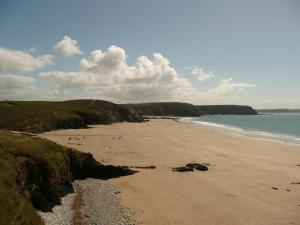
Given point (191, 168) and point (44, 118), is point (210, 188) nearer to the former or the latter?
point (191, 168)

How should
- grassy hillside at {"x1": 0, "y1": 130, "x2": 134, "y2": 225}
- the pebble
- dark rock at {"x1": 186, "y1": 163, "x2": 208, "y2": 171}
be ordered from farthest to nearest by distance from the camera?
dark rock at {"x1": 186, "y1": 163, "x2": 208, "y2": 171} → the pebble → grassy hillside at {"x1": 0, "y1": 130, "x2": 134, "y2": 225}

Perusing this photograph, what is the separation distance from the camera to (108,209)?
25.0 meters

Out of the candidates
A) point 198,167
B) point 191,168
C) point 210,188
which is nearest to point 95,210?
point 210,188

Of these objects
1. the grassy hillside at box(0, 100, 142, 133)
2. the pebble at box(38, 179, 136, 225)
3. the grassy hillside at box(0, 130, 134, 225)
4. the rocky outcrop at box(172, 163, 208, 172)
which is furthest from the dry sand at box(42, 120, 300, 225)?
the grassy hillside at box(0, 100, 142, 133)

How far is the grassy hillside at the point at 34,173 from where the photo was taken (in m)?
18.8

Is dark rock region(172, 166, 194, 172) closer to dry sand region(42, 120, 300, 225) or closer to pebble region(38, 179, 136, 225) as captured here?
dry sand region(42, 120, 300, 225)

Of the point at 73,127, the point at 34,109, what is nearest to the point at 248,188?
the point at 73,127

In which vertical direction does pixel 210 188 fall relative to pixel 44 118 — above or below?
below

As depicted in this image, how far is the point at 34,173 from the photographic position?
81.9ft

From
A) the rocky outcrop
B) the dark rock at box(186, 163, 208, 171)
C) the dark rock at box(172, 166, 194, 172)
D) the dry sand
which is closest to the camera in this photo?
the dry sand

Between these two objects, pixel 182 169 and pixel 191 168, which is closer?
pixel 182 169

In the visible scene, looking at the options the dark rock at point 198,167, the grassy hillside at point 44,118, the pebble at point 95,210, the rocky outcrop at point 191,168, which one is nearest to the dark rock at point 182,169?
the rocky outcrop at point 191,168

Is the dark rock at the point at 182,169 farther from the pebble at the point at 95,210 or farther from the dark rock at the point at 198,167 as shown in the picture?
the pebble at the point at 95,210

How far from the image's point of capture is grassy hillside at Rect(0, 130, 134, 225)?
18.8m
